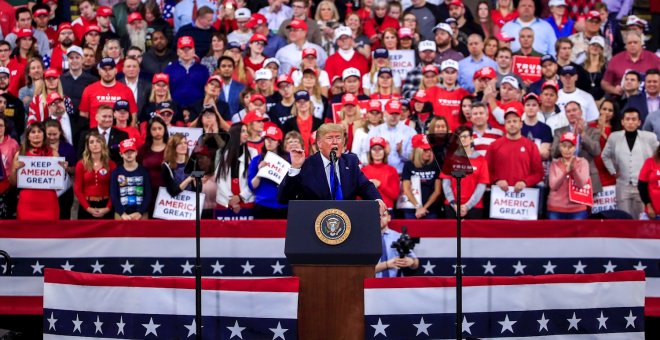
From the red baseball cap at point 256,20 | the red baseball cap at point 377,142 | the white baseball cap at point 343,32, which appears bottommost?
the red baseball cap at point 377,142

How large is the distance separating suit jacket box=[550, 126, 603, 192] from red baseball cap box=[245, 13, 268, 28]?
5.33m

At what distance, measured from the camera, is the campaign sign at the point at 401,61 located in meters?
17.3

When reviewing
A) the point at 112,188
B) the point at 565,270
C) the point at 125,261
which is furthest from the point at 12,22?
the point at 565,270

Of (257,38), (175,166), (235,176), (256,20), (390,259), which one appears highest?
(256,20)

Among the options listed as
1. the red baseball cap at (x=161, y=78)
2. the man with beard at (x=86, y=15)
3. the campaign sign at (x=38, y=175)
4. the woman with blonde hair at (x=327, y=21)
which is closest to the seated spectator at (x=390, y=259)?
the campaign sign at (x=38, y=175)

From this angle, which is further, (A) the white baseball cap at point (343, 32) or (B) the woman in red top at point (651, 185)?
(A) the white baseball cap at point (343, 32)

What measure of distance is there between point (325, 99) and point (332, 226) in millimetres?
7414

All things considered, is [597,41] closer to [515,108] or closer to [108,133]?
[515,108]

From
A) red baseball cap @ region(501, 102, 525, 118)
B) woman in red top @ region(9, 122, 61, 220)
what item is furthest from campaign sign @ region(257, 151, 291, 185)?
red baseball cap @ region(501, 102, 525, 118)

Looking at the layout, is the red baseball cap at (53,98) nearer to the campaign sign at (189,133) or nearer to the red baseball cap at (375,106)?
the campaign sign at (189,133)

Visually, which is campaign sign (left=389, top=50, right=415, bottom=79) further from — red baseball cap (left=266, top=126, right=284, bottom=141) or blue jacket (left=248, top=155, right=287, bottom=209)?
blue jacket (left=248, top=155, right=287, bottom=209)

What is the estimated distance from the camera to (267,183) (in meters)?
14.3

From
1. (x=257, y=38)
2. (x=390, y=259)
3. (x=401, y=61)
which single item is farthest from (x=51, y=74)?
(x=390, y=259)

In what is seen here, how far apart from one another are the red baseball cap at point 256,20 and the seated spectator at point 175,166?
387cm
